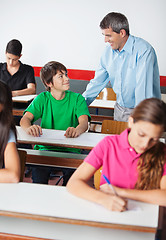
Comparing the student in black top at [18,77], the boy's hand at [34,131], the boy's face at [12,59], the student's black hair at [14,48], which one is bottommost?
the boy's hand at [34,131]

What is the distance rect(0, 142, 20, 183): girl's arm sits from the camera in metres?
1.49

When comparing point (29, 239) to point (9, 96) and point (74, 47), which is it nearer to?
point (9, 96)

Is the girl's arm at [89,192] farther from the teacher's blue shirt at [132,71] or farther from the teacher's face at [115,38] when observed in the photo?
the teacher's face at [115,38]

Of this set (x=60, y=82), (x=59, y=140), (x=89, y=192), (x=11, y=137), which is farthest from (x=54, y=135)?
(x=89, y=192)

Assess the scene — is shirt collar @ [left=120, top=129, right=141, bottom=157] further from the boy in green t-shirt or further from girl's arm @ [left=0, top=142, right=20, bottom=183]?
the boy in green t-shirt

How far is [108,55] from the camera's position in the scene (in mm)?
2852

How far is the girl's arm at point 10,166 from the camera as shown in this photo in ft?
4.88

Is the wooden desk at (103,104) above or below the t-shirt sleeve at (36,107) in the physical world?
below

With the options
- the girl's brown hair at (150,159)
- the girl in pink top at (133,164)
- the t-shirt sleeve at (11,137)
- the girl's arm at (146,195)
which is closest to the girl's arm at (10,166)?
the t-shirt sleeve at (11,137)

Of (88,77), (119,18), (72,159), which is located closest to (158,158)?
(72,159)

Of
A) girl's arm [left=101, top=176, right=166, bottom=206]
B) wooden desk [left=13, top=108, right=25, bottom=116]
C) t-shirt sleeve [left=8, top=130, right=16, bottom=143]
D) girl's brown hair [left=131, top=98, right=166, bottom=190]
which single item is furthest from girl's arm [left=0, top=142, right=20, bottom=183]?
wooden desk [left=13, top=108, right=25, bottom=116]

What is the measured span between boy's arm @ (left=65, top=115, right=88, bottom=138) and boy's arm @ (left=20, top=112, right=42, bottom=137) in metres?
0.21

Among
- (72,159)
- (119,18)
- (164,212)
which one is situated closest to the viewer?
(164,212)

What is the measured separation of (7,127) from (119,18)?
1337mm
